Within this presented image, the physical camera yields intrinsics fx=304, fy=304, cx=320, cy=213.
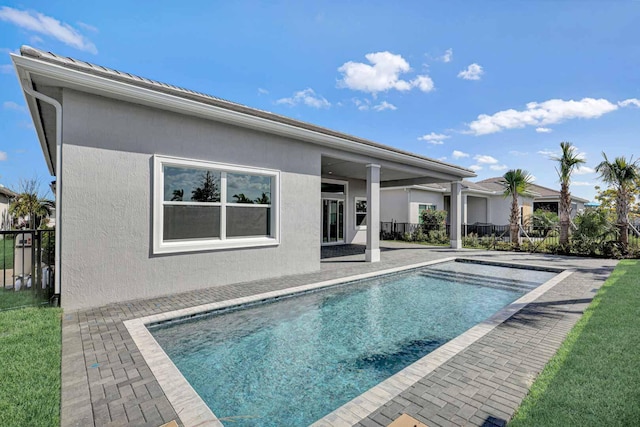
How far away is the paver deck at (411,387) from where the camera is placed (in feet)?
9.04

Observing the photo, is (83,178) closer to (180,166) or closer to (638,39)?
(180,166)

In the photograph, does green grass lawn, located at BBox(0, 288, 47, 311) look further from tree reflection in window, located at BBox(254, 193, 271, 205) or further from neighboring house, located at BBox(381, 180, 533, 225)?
neighboring house, located at BBox(381, 180, 533, 225)

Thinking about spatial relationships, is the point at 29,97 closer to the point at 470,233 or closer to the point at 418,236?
the point at 418,236

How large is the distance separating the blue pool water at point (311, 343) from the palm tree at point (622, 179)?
9724 millimetres

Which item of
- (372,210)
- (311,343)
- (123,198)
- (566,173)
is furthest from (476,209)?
(123,198)

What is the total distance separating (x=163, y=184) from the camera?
6969 mm

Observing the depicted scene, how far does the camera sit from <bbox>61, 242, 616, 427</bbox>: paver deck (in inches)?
108

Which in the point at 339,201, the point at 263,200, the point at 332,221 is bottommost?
the point at 332,221

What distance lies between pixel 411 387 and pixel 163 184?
21.0 ft

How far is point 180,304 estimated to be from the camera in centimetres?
626

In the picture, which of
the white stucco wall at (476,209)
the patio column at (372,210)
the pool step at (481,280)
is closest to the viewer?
the pool step at (481,280)

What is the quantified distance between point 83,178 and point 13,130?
3394 centimetres

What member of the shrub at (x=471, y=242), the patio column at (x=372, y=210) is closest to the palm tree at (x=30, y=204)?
the patio column at (x=372, y=210)

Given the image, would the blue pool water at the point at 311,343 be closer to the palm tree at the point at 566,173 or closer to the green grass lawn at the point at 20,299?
the green grass lawn at the point at 20,299
